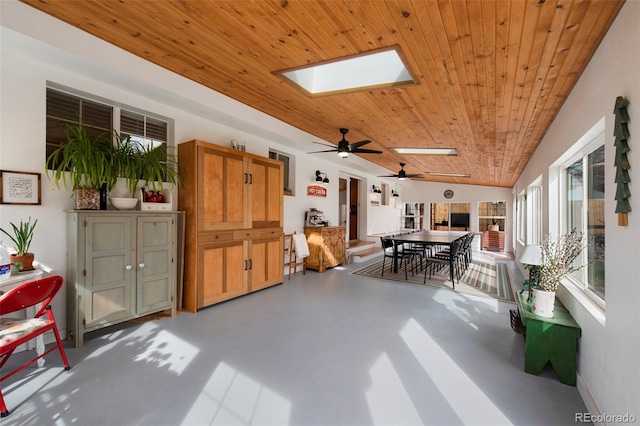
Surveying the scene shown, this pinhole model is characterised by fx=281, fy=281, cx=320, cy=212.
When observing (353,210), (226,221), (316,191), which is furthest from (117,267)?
(353,210)

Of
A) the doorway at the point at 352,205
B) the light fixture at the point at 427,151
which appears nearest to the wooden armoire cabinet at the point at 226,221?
the light fixture at the point at 427,151

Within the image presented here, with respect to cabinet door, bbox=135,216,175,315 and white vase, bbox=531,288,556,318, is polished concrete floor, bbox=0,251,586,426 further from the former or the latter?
white vase, bbox=531,288,556,318

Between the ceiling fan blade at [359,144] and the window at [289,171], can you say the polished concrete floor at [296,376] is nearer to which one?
the ceiling fan blade at [359,144]

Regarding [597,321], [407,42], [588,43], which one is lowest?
[597,321]

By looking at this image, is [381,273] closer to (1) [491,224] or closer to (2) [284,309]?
(2) [284,309]

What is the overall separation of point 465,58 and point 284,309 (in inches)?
139

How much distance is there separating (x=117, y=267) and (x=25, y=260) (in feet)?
2.31

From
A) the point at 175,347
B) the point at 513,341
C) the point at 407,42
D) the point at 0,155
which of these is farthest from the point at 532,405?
the point at 0,155

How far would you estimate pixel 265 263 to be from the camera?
4.86 meters

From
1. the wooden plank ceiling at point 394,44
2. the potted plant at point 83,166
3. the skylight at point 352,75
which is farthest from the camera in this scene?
the skylight at point 352,75

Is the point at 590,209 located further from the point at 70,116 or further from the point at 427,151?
the point at 70,116

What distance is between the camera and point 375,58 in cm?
306

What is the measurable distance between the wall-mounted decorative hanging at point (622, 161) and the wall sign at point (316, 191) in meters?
5.43

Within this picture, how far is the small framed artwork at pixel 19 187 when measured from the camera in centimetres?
256
